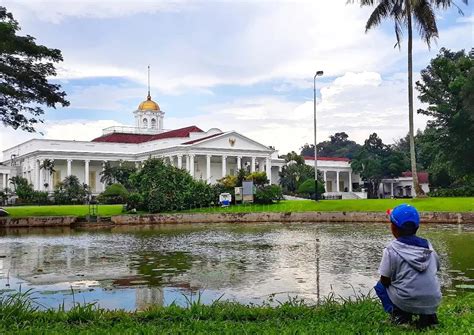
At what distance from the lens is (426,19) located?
30.5 m

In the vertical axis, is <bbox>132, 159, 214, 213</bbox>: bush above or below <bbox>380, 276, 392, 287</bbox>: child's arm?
above

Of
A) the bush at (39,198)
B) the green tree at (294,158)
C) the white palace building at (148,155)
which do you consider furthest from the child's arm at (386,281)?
the green tree at (294,158)

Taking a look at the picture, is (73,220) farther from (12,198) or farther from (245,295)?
(12,198)

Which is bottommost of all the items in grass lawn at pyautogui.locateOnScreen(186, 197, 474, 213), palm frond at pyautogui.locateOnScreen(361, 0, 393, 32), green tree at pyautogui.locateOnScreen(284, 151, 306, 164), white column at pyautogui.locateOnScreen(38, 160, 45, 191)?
grass lawn at pyautogui.locateOnScreen(186, 197, 474, 213)

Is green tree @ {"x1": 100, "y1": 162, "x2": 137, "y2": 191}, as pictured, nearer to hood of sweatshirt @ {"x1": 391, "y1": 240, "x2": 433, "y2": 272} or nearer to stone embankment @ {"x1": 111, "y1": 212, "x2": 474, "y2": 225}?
stone embankment @ {"x1": 111, "y1": 212, "x2": 474, "y2": 225}

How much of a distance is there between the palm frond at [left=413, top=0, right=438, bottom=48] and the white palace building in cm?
3354

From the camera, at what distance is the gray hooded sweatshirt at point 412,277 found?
4598mm

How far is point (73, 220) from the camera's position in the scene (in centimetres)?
2758

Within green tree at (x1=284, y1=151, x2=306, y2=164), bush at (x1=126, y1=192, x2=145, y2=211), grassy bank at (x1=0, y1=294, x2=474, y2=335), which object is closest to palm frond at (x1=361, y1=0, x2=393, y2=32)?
bush at (x1=126, y1=192, x2=145, y2=211)

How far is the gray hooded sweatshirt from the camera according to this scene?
4.60m

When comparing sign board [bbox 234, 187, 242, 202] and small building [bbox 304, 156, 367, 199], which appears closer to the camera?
sign board [bbox 234, 187, 242, 202]

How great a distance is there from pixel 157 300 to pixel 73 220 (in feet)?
70.9

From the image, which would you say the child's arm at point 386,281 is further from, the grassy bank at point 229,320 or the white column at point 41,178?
the white column at point 41,178

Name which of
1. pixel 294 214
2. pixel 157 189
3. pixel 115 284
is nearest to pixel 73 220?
pixel 157 189
